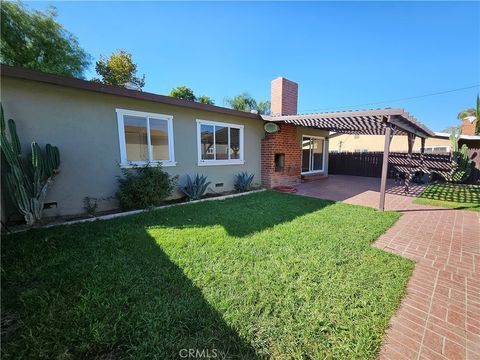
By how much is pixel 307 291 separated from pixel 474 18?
13064mm

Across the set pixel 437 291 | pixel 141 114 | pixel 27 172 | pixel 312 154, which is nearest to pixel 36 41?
pixel 141 114

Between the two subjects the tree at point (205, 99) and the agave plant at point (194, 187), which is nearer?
the agave plant at point (194, 187)

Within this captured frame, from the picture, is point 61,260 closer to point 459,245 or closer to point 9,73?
point 9,73

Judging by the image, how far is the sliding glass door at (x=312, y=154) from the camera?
35.8 ft

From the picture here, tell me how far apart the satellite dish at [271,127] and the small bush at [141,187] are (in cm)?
463

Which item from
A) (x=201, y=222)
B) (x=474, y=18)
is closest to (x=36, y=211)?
(x=201, y=222)

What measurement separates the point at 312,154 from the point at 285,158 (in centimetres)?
307

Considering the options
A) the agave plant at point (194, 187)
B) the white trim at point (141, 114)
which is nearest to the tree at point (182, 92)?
the white trim at point (141, 114)

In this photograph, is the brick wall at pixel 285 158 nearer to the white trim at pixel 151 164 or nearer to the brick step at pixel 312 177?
the brick step at pixel 312 177

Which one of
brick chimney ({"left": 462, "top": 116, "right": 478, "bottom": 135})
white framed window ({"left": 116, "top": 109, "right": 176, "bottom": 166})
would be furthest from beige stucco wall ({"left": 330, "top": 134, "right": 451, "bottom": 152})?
white framed window ({"left": 116, "top": 109, "right": 176, "bottom": 166})

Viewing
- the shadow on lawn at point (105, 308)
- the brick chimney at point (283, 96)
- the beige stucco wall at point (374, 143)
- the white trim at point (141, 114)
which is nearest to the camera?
the shadow on lawn at point (105, 308)

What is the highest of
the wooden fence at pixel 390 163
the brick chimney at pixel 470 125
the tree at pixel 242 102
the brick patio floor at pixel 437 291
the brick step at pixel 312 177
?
the tree at pixel 242 102

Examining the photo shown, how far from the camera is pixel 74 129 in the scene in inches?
179

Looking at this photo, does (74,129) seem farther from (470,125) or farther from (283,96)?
(470,125)
